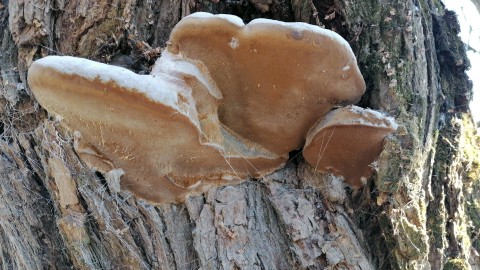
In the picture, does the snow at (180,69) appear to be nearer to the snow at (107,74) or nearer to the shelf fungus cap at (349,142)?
the snow at (107,74)

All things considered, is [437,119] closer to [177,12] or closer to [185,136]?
[185,136]

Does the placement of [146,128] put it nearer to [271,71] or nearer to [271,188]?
[271,71]

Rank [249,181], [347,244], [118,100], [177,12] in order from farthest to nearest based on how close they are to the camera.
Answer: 1. [177,12]
2. [249,181]
3. [347,244]
4. [118,100]

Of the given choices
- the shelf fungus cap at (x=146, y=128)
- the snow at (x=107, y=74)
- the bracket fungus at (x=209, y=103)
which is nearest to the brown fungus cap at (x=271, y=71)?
the bracket fungus at (x=209, y=103)

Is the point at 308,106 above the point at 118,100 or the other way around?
the other way around

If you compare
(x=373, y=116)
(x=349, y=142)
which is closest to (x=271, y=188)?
(x=349, y=142)

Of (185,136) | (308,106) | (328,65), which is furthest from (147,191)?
(328,65)

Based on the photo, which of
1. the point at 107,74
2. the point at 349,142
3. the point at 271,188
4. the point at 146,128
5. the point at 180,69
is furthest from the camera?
the point at 271,188
